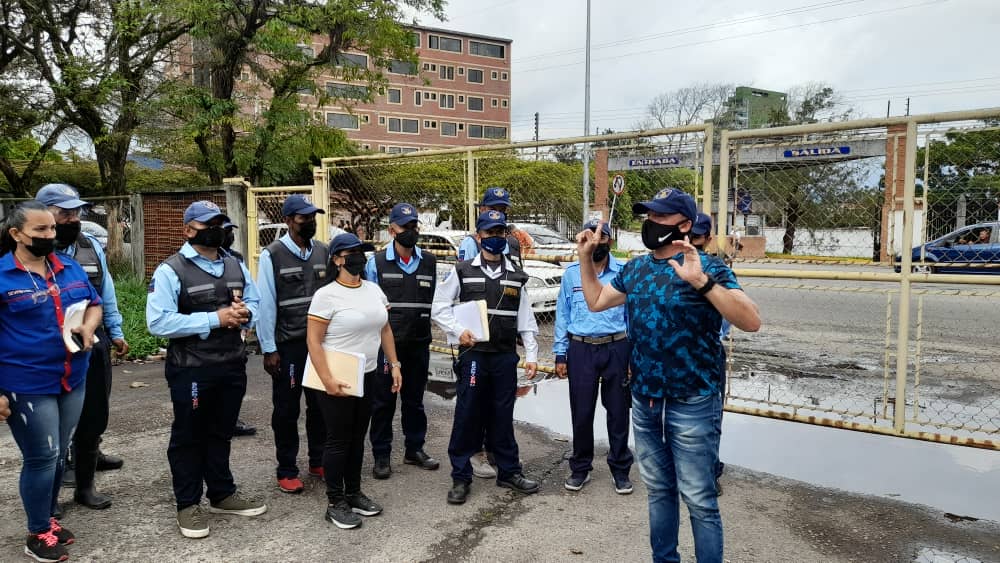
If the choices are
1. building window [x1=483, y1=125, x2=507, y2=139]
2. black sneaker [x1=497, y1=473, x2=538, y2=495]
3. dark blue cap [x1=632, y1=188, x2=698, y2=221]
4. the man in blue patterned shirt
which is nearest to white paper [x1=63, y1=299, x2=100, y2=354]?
black sneaker [x1=497, y1=473, x2=538, y2=495]

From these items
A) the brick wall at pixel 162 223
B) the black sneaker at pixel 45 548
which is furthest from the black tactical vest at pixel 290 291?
the brick wall at pixel 162 223

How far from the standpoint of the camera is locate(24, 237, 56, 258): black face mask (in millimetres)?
3605

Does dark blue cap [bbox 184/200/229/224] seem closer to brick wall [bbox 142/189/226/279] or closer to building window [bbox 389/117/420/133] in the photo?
brick wall [bbox 142/189/226/279]

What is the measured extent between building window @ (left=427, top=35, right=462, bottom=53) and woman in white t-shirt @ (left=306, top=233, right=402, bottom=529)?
222ft

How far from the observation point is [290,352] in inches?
187

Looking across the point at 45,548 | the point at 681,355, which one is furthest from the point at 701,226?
the point at 45,548

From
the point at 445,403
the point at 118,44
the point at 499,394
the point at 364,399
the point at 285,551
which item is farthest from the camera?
the point at 118,44

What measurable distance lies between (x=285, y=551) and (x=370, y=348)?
1.23 metres

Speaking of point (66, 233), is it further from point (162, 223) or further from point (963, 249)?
point (162, 223)

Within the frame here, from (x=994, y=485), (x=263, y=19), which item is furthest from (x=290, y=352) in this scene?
(x=263, y=19)

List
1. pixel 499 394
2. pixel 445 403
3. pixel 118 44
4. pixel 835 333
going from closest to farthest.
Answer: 1. pixel 499 394
2. pixel 445 403
3. pixel 835 333
4. pixel 118 44

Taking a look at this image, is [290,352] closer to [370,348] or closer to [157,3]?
[370,348]

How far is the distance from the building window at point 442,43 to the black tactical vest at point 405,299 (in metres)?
66.9

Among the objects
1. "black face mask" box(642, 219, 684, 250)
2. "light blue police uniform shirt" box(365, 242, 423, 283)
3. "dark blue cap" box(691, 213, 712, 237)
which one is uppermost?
"dark blue cap" box(691, 213, 712, 237)
